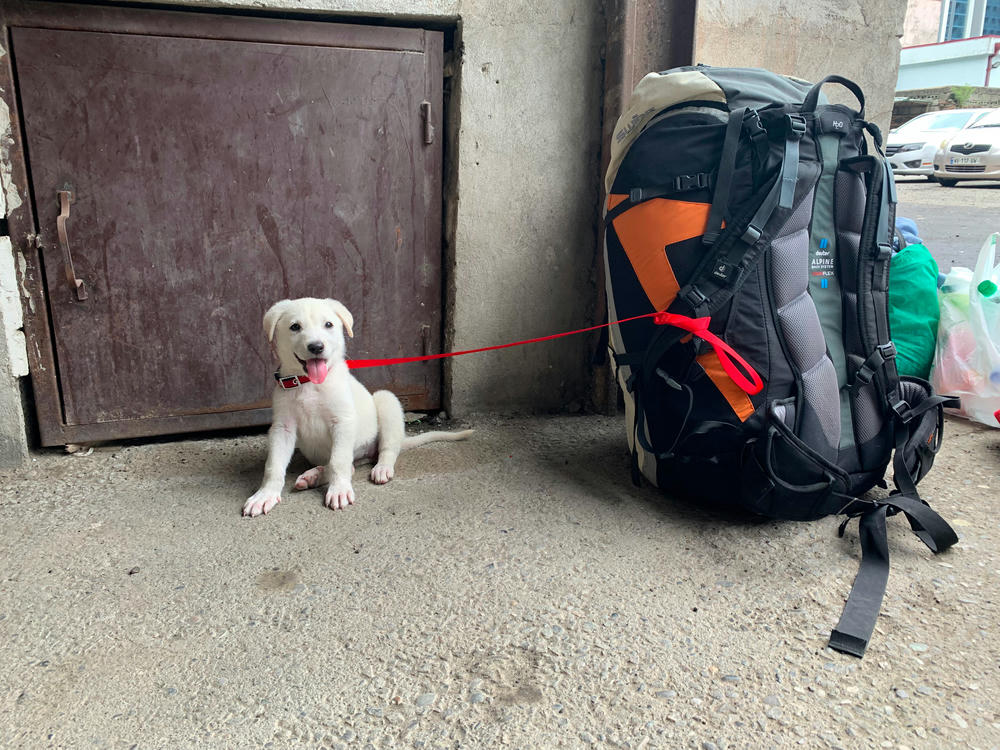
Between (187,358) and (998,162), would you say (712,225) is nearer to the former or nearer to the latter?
(187,358)

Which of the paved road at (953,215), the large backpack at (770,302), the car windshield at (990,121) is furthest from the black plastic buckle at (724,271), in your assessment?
the car windshield at (990,121)

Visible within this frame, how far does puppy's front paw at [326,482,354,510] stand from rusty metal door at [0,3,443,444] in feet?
2.77

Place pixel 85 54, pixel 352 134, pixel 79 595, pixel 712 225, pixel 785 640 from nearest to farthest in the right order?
pixel 785 640 < pixel 79 595 < pixel 712 225 < pixel 85 54 < pixel 352 134

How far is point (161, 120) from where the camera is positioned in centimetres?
294

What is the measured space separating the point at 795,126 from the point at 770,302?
1.87 feet

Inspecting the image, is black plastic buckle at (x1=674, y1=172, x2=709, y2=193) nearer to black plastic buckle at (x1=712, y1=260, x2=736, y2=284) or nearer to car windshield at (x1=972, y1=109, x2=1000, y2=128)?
black plastic buckle at (x1=712, y1=260, x2=736, y2=284)

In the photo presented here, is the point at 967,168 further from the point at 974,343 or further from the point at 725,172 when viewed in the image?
the point at 725,172

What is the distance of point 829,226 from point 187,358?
2.72 m

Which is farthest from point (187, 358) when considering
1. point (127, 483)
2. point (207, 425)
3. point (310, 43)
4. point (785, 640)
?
point (785, 640)

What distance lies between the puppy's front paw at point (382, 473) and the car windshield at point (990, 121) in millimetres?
13579

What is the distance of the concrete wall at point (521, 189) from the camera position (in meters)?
3.25

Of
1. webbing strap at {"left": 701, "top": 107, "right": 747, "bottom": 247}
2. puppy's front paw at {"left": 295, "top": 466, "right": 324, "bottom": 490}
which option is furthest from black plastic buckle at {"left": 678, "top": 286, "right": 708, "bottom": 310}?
puppy's front paw at {"left": 295, "top": 466, "right": 324, "bottom": 490}

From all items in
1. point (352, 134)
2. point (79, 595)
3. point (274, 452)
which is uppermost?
point (352, 134)

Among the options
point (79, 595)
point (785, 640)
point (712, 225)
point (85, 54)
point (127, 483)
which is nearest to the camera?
point (785, 640)
